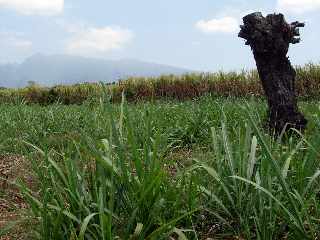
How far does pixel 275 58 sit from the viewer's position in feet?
24.6

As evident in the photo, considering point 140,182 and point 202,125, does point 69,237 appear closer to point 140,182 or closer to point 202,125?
point 140,182

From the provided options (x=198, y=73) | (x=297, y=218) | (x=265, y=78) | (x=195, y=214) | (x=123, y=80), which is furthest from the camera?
(x=123, y=80)

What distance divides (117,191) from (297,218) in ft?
3.03

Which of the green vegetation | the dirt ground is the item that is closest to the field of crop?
the dirt ground

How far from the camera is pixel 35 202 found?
2.88 m

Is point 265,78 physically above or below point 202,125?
above

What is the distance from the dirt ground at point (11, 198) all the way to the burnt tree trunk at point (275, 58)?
337cm

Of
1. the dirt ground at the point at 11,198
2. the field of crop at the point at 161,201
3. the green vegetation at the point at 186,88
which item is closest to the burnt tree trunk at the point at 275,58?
the dirt ground at the point at 11,198

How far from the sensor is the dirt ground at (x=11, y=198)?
3.27m

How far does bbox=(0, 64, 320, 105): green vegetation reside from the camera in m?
21.1

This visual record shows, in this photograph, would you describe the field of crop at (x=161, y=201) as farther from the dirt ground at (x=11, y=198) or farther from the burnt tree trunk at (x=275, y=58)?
the burnt tree trunk at (x=275, y=58)

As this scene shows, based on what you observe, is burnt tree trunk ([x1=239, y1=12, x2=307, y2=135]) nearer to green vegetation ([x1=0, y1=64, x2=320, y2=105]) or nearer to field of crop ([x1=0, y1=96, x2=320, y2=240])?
field of crop ([x1=0, y1=96, x2=320, y2=240])

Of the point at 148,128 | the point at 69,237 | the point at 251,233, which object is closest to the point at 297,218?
the point at 251,233

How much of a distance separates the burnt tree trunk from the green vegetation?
12.2 meters
